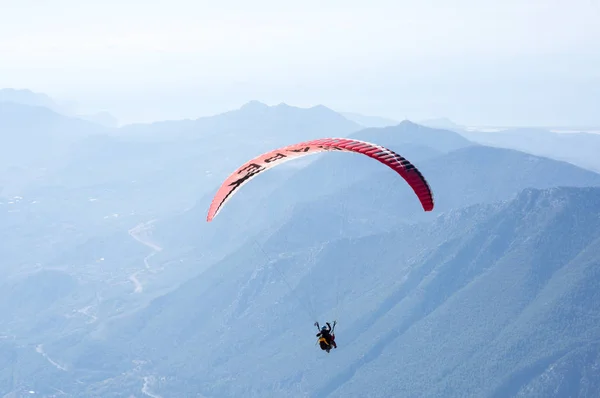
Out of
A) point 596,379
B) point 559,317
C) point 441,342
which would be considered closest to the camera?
point 596,379

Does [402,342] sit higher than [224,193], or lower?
lower

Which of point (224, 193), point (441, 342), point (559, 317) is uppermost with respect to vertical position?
point (224, 193)

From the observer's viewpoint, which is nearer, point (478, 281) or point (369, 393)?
point (369, 393)

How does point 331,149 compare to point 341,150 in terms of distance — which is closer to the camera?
point 341,150

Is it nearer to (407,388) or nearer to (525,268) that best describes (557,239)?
(525,268)

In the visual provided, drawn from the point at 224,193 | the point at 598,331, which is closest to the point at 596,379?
the point at 598,331

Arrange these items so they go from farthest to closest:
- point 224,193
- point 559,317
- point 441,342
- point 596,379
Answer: point 441,342
point 559,317
point 596,379
point 224,193

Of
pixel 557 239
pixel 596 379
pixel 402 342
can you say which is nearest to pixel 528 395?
pixel 596 379
